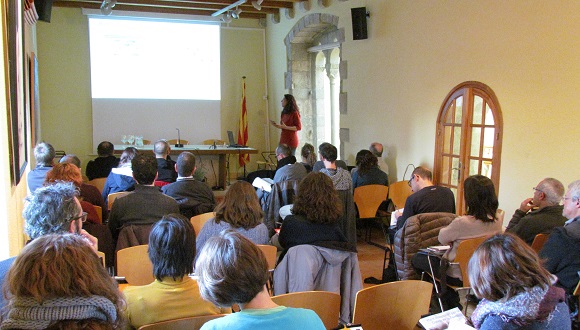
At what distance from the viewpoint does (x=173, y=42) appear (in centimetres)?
1020

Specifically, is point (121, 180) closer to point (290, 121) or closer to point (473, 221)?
point (473, 221)

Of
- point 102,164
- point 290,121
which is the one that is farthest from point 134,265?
point 290,121

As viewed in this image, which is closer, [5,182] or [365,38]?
[5,182]

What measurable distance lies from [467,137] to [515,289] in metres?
4.30

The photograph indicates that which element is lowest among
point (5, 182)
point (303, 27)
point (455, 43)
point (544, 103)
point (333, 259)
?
point (333, 259)

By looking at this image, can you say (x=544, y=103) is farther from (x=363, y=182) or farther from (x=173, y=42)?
(x=173, y=42)

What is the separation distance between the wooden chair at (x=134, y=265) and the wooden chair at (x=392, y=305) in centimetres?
132

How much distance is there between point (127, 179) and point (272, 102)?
22.4 ft

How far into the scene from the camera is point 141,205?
3547 mm

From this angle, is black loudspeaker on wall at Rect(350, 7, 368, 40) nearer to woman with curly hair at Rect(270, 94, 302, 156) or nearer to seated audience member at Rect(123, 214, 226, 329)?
woman with curly hair at Rect(270, 94, 302, 156)

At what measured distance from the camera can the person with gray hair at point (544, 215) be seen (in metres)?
3.47

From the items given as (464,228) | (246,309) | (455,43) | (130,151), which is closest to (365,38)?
(455,43)

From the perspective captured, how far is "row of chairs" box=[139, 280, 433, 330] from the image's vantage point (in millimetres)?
2303

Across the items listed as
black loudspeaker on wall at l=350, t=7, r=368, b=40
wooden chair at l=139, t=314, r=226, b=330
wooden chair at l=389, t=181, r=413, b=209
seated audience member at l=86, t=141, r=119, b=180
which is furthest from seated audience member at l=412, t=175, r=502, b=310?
seated audience member at l=86, t=141, r=119, b=180
